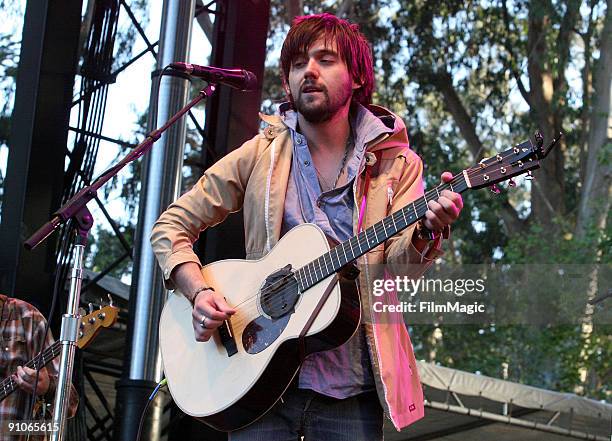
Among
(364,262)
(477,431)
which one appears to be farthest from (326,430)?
(477,431)

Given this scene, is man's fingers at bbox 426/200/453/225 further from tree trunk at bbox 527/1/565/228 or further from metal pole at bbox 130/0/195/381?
tree trunk at bbox 527/1/565/228

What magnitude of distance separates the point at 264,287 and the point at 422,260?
0.54 m

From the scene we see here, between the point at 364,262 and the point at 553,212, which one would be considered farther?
the point at 553,212

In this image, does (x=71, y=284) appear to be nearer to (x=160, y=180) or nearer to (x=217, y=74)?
(x=217, y=74)

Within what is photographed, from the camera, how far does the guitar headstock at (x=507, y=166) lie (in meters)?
2.61

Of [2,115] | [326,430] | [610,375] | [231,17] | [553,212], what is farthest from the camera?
[553,212]

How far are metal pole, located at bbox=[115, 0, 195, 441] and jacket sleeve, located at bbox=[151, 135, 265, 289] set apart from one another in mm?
1419

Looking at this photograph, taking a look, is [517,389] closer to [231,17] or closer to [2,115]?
[231,17]

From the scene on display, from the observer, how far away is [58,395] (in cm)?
322

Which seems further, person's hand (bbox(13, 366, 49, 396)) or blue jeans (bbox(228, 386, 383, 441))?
person's hand (bbox(13, 366, 49, 396))

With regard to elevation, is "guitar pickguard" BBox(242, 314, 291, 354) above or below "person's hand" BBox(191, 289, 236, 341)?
below

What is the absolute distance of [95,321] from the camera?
4430 millimetres

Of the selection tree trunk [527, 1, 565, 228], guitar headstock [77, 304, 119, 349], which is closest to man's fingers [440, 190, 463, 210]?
guitar headstock [77, 304, 119, 349]

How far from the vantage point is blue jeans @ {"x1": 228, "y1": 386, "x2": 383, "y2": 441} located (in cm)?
270
